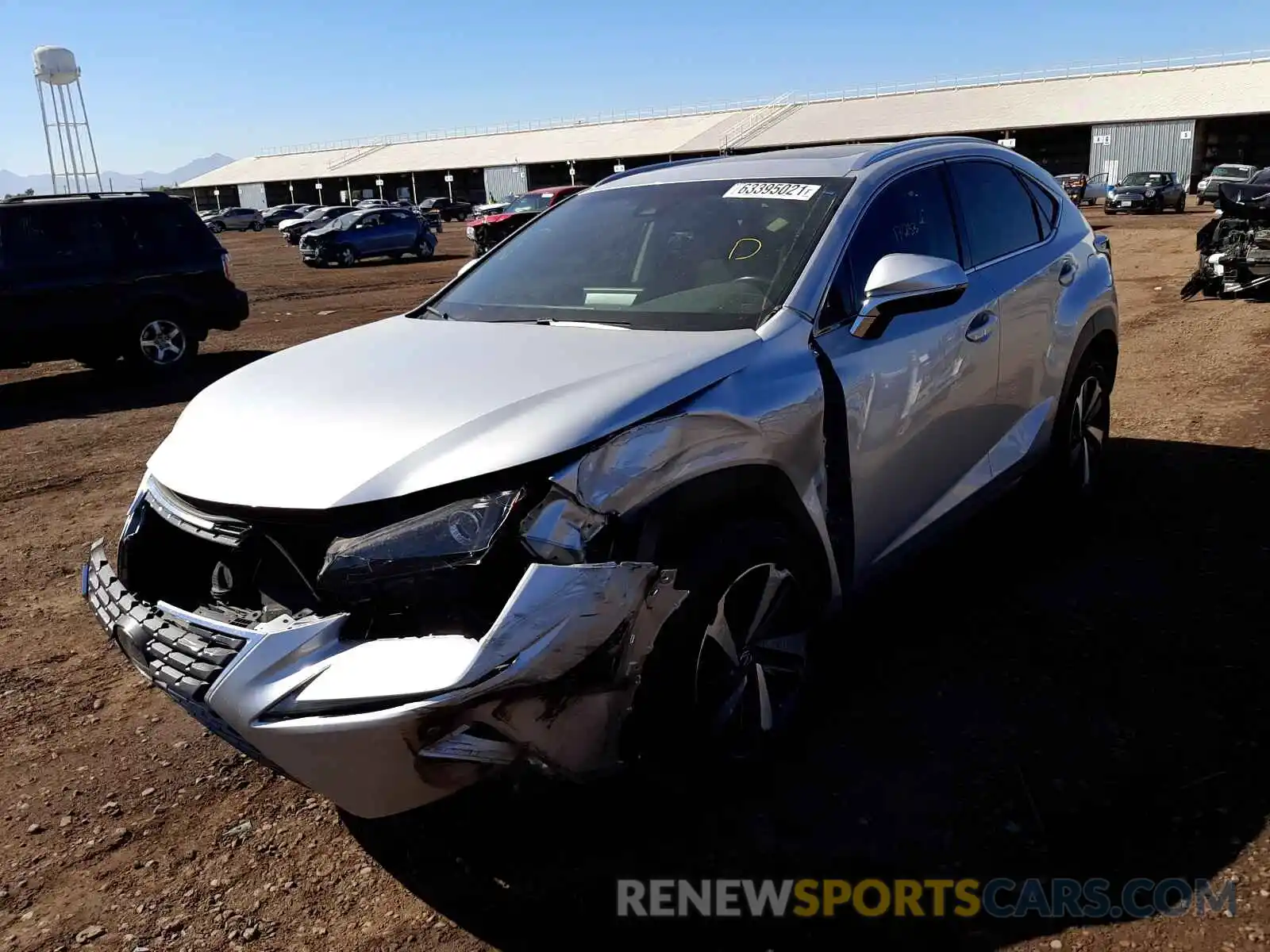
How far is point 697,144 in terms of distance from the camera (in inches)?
2314

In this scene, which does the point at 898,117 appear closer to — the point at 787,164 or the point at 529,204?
the point at 529,204

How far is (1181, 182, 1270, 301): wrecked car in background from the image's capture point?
12195 mm

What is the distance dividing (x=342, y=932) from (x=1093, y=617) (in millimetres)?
2962

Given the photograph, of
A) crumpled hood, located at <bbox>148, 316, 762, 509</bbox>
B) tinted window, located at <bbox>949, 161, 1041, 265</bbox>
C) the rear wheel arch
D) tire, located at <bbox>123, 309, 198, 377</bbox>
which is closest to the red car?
tire, located at <bbox>123, 309, 198, 377</bbox>

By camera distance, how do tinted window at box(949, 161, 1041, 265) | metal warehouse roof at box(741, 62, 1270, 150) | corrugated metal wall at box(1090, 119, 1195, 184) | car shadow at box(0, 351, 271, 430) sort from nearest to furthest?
tinted window at box(949, 161, 1041, 265) < car shadow at box(0, 351, 271, 430) < corrugated metal wall at box(1090, 119, 1195, 184) < metal warehouse roof at box(741, 62, 1270, 150)

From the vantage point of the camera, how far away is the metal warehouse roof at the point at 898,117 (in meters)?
50.6

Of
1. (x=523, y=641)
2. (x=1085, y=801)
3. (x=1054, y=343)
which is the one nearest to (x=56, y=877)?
(x=523, y=641)

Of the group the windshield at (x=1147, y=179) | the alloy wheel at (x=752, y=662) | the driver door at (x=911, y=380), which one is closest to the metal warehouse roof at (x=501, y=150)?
the windshield at (x=1147, y=179)

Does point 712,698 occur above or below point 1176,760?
above

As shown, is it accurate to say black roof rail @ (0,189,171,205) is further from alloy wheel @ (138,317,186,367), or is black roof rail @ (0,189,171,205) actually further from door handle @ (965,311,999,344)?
door handle @ (965,311,999,344)

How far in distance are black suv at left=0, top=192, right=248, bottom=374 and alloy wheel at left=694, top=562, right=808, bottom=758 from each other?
379 inches

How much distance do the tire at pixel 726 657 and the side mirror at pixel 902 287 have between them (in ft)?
2.51

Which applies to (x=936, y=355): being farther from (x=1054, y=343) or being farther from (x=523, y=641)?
(x=523, y=641)

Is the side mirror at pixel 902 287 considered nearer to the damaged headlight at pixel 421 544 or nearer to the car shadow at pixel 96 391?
the damaged headlight at pixel 421 544
